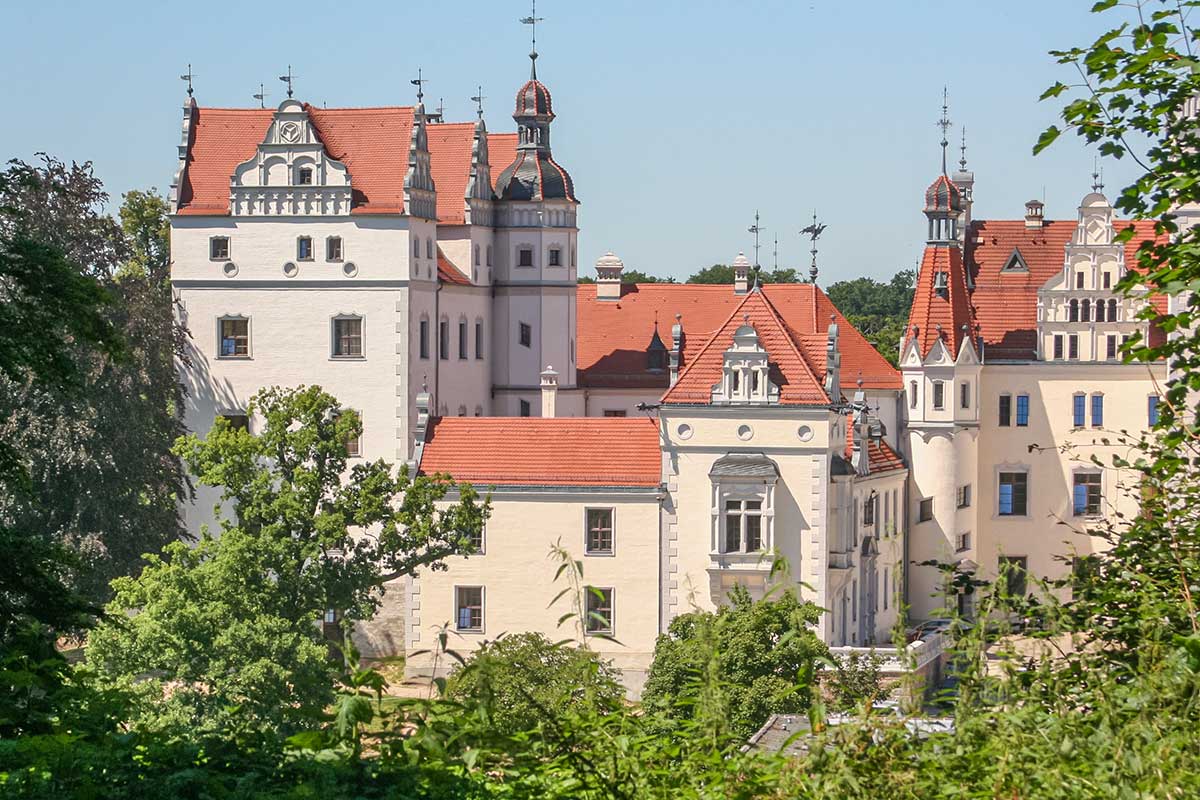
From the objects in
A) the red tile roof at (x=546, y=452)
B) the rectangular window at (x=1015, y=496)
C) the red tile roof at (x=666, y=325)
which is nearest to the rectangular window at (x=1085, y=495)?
the rectangular window at (x=1015, y=496)

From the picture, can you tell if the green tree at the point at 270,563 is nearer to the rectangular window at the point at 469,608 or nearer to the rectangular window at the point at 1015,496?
the rectangular window at the point at 469,608

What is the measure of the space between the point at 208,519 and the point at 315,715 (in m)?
42.3

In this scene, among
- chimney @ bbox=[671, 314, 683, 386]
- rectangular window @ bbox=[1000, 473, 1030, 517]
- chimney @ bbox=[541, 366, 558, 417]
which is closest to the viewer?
chimney @ bbox=[671, 314, 683, 386]

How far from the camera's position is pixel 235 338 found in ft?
165

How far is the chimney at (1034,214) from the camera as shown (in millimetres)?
63250

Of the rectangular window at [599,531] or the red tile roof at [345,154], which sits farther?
the red tile roof at [345,154]

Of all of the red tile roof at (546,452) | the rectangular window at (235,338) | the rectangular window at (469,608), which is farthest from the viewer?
the rectangular window at (235,338)

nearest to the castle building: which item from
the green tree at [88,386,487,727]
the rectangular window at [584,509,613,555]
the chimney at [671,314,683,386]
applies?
the rectangular window at [584,509,613,555]

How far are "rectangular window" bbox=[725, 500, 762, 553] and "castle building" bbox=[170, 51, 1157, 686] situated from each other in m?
0.08

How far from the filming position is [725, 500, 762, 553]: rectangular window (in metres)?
45.3

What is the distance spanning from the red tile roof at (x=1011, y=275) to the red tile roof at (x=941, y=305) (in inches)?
28.7

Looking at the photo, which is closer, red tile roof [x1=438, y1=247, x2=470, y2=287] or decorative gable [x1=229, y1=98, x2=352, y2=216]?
decorative gable [x1=229, y1=98, x2=352, y2=216]

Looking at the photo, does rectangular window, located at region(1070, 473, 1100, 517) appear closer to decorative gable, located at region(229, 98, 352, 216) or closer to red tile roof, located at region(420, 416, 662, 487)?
red tile roof, located at region(420, 416, 662, 487)

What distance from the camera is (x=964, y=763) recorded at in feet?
27.6
